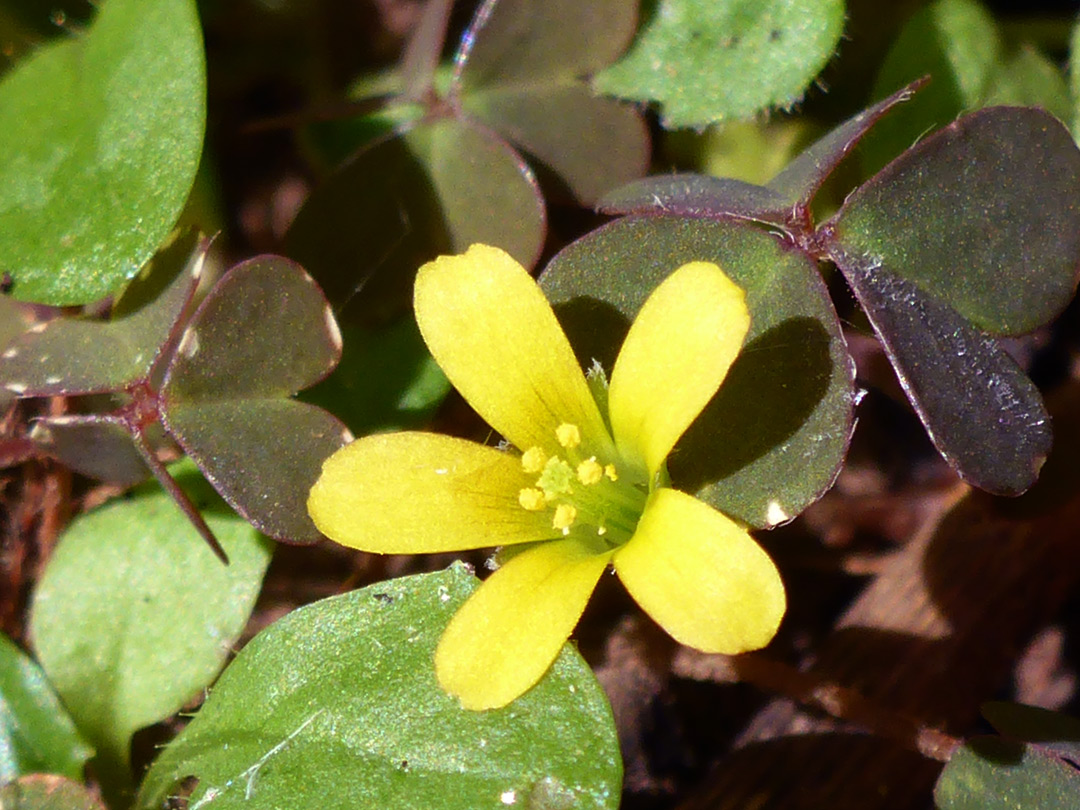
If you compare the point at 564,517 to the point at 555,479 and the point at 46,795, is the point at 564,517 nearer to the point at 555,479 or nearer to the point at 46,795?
the point at 555,479

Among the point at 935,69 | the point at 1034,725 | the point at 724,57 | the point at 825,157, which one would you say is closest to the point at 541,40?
the point at 724,57

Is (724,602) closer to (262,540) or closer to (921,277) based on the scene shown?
(921,277)

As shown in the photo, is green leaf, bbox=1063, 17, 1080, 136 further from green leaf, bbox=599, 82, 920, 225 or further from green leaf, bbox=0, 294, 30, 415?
green leaf, bbox=0, 294, 30, 415

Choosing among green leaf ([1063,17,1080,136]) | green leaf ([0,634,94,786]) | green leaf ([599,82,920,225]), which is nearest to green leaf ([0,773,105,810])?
green leaf ([0,634,94,786])

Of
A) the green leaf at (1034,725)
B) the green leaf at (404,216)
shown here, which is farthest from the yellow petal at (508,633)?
the green leaf at (404,216)

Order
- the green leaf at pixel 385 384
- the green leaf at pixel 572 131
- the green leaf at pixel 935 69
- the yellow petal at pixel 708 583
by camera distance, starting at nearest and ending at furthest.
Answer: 1. the yellow petal at pixel 708 583
2. the green leaf at pixel 385 384
3. the green leaf at pixel 935 69
4. the green leaf at pixel 572 131

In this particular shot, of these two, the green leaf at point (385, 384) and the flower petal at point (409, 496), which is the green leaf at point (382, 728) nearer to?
the flower petal at point (409, 496)

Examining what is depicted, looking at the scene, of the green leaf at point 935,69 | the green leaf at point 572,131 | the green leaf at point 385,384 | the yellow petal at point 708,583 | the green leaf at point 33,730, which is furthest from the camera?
the green leaf at point 572,131
